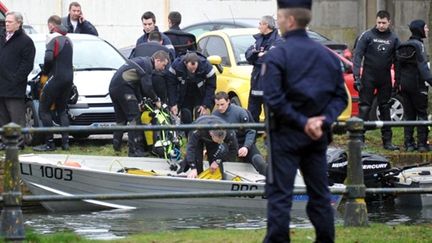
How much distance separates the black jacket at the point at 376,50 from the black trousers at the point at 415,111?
0.73 metres

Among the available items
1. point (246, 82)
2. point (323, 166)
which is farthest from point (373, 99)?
point (323, 166)

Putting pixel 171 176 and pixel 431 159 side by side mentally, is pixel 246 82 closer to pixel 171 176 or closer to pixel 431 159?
pixel 431 159

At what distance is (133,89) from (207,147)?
7.93 ft

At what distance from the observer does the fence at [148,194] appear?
1111 centimetres

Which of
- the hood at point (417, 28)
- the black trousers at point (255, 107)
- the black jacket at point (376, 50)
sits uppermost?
the hood at point (417, 28)

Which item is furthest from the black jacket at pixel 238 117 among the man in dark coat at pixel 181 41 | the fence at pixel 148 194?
the fence at pixel 148 194

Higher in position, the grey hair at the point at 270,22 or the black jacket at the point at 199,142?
the grey hair at the point at 270,22

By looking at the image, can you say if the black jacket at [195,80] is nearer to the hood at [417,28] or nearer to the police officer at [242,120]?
the police officer at [242,120]

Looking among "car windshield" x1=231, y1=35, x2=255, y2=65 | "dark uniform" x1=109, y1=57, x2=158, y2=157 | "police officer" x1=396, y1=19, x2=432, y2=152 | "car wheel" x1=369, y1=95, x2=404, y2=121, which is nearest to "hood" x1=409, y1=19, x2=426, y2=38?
"police officer" x1=396, y1=19, x2=432, y2=152

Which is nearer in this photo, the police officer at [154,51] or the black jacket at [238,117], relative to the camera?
the black jacket at [238,117]

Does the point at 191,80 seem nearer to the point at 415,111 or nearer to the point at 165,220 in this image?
the point at 415,111

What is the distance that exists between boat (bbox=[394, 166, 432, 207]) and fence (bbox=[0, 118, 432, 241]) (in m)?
4.66

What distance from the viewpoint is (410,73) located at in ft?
63.9

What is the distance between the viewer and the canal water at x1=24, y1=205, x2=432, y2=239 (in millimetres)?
14453
